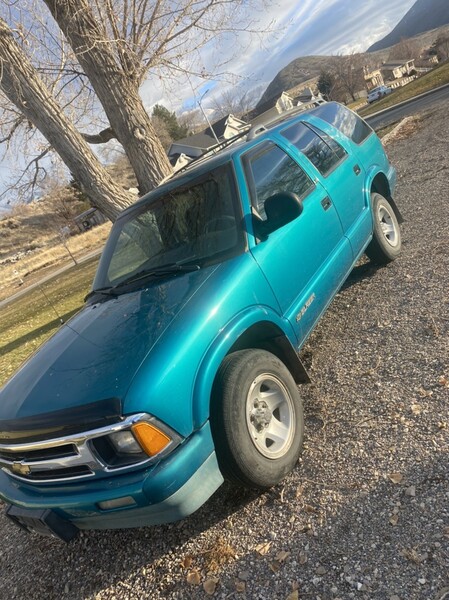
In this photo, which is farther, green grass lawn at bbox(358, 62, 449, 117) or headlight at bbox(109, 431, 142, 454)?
green grass lawn at bbox(358, 62, 449, 117)

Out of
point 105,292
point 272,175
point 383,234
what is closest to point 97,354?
point 105,292

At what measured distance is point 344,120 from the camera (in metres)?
5.14

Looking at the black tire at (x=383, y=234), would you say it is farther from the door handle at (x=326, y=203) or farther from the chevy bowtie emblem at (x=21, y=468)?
the chevy bowtie emblem at (x=21, y=468)

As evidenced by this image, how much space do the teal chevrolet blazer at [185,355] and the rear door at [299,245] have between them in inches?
0.5

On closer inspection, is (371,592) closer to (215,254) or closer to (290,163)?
(215,254)

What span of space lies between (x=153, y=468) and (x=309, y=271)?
6.59ft

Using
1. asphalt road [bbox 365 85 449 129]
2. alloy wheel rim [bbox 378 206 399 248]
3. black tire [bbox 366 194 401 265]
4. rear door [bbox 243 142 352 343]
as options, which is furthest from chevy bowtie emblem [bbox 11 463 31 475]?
asphalt road [bbox 365 85 449 129]

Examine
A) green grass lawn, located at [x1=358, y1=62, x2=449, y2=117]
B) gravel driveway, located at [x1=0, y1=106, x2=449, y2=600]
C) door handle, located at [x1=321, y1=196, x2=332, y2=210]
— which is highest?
door handle, located at [x1=321, y1=196, x2=332, y2=210]

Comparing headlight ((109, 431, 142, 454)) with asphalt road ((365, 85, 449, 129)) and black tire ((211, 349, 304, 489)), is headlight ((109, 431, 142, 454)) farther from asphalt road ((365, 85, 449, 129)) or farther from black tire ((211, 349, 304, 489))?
asphalt road ((365, 85, 449, 129))

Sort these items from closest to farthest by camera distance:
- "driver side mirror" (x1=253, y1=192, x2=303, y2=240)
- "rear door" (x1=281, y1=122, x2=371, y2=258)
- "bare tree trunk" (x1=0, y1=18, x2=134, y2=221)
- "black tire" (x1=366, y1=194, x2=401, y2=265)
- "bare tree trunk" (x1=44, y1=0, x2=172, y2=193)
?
"driver side mirror" (x1=253, y1=192, x2=303, y2=240) < "rear door" (x1=281, y1=122, x2=371, y2=258) < "black tire" (x1=366, y1=194, x2=401, y2=265) < "bare tree trunk" (x1=0, y1=18, x2=134, y2=221) < "bare tree trunk" (x1=44, y1=0, x2=172, y2=193)

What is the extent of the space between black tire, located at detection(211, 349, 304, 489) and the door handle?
1.69 meters

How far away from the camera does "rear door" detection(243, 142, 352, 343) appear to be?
3.25 metres

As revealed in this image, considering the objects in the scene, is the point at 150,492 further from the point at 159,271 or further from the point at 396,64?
the point at 396,64

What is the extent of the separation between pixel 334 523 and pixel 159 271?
194 cm
